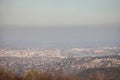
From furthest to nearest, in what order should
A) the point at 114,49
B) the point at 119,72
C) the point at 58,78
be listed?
the point at 114,49 → the point at 119,72 → the point at 58,78

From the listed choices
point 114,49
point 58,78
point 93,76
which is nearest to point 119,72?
point 93,76

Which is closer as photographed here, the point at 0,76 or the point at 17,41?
the point at 0,76

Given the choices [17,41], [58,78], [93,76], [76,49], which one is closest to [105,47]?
[76,49]

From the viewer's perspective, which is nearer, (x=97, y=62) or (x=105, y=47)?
(x=97, y=62)

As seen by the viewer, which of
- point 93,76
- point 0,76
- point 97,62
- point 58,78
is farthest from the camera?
point 97,62

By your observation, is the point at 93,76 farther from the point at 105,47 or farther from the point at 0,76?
the point at 105,47

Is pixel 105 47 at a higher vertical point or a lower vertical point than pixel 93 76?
higher

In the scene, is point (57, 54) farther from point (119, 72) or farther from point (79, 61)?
point (119, 72)

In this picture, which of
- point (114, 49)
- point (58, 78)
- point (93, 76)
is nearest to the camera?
point (58, 78)

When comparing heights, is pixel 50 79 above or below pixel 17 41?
below
